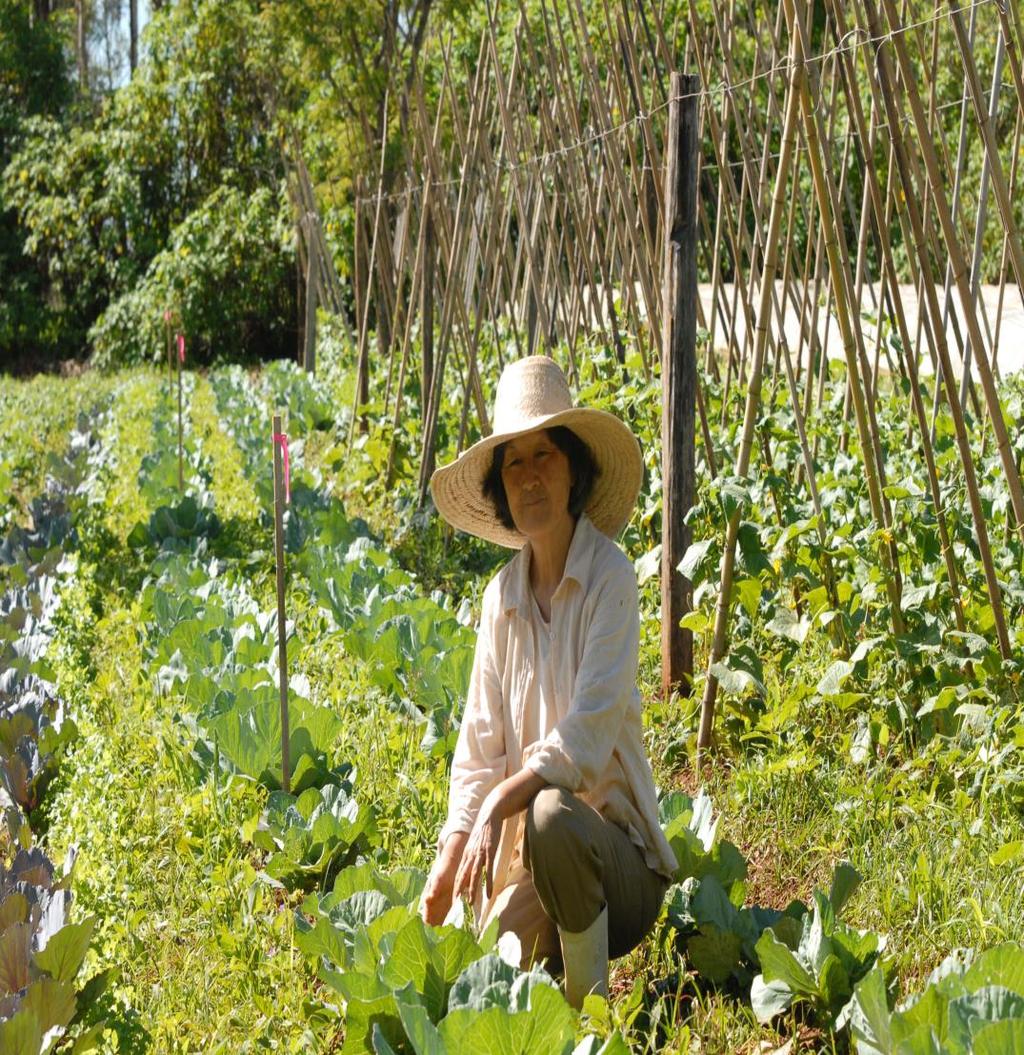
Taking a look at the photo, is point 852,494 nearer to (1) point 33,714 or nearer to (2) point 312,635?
(2) point 312,635

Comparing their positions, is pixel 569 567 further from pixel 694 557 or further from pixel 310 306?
pixel 310 306

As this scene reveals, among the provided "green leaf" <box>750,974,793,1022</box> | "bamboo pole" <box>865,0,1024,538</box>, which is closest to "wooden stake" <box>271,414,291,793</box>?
"green leaf" <box>750,974,793,1022</box>

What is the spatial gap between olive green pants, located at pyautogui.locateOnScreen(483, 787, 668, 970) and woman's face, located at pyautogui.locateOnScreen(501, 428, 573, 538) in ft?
1.60

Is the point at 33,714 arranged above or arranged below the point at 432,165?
below

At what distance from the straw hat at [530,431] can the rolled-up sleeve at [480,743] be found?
20 cm

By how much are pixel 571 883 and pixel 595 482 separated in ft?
2.45

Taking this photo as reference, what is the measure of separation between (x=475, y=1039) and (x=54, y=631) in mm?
3048

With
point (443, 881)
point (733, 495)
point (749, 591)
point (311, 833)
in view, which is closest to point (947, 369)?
point (733, 495)

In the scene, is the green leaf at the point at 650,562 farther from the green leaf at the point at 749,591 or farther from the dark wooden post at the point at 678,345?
the green leaf at the point at 749,591

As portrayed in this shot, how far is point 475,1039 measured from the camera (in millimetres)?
1839

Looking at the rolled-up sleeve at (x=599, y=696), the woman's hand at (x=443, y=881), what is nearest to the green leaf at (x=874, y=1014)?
the rolled-up sleeve at (x=599, y=696)

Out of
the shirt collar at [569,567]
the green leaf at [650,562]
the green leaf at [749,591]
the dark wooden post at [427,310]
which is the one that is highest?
the dark wooden post at [427,310]

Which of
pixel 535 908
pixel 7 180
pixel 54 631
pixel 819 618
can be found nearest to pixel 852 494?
pixel 819 618

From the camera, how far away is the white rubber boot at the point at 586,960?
223 cm
